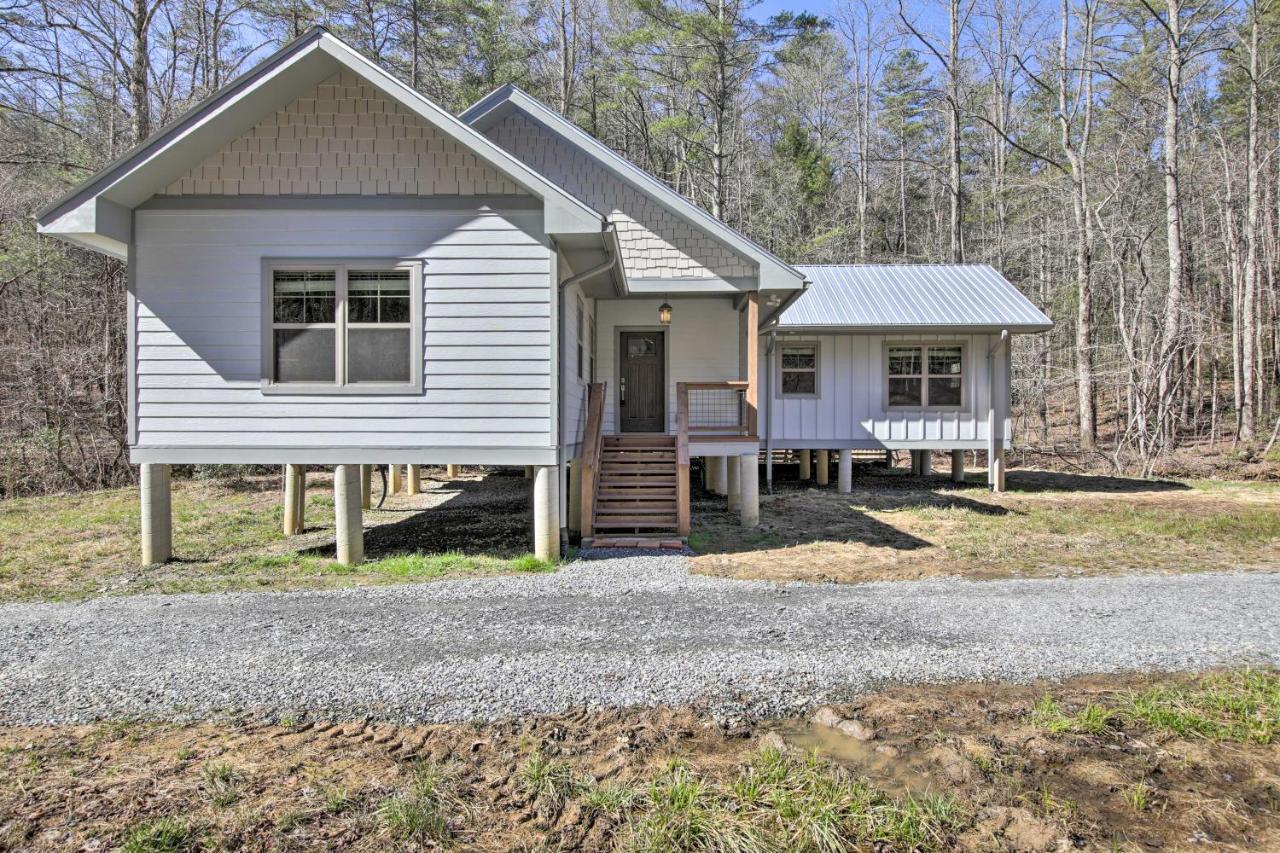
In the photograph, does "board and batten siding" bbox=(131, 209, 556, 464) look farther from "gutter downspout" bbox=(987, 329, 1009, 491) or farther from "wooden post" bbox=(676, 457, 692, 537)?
"gutter downspout" bbox=(987, 329, 1009, 491)

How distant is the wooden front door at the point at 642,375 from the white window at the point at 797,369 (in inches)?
119

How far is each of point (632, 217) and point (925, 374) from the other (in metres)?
6.99

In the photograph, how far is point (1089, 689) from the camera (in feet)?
13.7

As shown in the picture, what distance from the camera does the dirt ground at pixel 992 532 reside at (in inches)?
296

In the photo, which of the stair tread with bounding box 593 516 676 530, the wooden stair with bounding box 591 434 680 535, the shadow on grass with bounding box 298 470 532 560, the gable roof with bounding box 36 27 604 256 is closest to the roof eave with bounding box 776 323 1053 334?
the wooden stair with bounding box 591 434 680 535

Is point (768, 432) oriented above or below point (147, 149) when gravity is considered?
below

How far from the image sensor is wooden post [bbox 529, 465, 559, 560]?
306 inches

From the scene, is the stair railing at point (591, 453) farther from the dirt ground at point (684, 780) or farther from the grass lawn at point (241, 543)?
the dirt ground at point (684, 780)

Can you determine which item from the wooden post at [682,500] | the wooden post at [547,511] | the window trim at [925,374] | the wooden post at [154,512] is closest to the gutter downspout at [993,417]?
the window trim at [925,374]

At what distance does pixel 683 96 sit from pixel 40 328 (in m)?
19.8

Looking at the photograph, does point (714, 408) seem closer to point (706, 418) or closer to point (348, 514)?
point (706, 418)

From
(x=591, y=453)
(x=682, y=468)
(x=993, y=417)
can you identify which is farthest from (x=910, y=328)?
(x=591, y=453)

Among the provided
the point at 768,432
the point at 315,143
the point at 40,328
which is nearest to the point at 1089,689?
the point at 315,143

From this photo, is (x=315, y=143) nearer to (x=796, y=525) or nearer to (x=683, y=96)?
(x=796, y=525)
